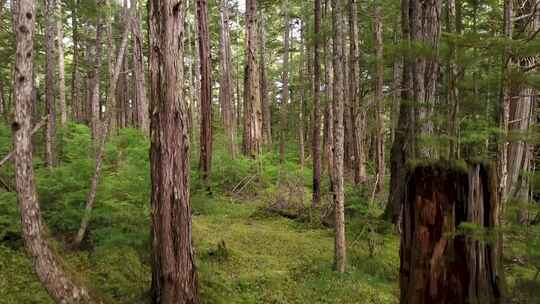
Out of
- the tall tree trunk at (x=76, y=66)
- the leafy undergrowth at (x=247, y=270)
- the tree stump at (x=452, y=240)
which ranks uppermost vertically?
the tall tree trunk at (x=76, y=66)

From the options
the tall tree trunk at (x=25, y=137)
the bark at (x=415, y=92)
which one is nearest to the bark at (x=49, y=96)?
the tall tree trunk at (x=25, y=137)

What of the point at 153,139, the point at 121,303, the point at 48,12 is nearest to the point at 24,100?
the point at 153,139

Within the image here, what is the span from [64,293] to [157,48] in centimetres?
284

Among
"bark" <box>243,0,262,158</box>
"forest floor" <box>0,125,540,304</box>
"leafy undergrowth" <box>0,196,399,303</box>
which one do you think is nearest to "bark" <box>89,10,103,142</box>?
"forest floor" <box>0,125,540,304</box>

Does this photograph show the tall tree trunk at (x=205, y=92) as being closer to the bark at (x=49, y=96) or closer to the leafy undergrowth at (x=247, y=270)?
the leafy undergrowth at (x=247, y=270)

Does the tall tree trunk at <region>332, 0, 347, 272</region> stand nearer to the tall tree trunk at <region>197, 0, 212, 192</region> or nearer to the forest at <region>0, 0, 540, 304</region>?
the forest at <region>0, 0, 540, 304</region>

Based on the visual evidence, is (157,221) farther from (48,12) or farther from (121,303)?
(48,12)

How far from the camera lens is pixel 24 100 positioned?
3.86 metres

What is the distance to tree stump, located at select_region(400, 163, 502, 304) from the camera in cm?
299

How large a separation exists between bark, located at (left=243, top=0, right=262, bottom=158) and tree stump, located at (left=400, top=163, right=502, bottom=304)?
10.8 meters

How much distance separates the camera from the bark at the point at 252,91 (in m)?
14.0

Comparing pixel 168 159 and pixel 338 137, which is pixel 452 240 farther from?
pixel 338 137

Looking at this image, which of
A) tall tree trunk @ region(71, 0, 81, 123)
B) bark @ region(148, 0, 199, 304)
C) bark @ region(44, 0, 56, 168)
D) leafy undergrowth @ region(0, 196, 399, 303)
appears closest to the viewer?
bark @ region(148, 0, 199, 304)

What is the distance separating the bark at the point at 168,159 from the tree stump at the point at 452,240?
275cm
